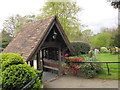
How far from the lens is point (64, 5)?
16312mm

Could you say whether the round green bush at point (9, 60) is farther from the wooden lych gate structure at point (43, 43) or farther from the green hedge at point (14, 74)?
the wooden lych gate structure at point (43, 43)

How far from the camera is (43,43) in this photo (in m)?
5.86

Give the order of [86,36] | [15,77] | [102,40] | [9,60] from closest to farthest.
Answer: [15,77]
[9,60]
[102,40]
[86,36]

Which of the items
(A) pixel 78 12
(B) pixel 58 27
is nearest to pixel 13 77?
(B) pixel 58 27

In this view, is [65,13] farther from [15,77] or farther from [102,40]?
[15,77]

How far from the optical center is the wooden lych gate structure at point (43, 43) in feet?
16.3

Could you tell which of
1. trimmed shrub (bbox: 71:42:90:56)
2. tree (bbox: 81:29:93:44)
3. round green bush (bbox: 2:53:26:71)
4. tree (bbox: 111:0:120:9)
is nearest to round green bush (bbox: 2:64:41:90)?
round green bush (bbox: 2:53:26:71)

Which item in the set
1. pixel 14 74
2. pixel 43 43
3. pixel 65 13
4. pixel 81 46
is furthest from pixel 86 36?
pixel 14 74

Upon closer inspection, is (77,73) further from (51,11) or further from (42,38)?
(51,11)

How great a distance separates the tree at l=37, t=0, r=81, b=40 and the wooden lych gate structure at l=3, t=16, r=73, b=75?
8778 millimetres

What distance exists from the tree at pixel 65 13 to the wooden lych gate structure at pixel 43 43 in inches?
346

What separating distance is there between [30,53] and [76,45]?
11703 millimetres

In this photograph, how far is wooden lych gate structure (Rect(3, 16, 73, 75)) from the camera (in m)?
4.96

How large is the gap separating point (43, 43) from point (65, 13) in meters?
11.9
